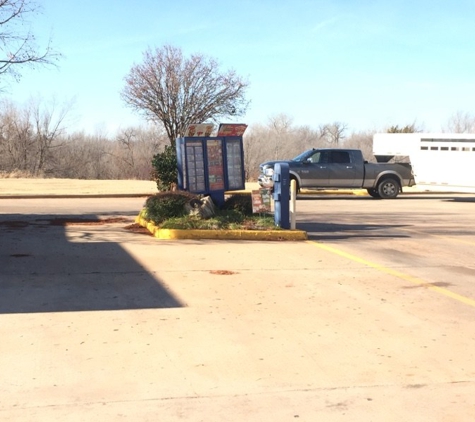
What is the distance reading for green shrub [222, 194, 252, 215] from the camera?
1558 centimetres

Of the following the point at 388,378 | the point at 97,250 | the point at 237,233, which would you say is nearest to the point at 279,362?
the point at 388,378

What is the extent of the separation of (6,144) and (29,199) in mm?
27970

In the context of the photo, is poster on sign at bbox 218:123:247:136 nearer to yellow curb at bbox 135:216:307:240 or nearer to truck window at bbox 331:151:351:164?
yellow curb at bbox 135:216:307:240

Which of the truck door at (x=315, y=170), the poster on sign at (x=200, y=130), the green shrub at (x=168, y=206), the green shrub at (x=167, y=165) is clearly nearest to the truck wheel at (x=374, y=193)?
the truck door at (x=315, y=170)

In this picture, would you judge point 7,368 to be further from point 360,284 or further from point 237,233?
point 237,233

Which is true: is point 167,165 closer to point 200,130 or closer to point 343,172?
point 200,130

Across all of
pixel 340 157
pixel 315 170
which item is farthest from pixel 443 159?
pixel 315 170

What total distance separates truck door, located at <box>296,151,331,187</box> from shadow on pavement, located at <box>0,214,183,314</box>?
49.2ft

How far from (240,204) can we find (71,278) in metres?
6.85

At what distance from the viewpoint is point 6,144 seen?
52156mm

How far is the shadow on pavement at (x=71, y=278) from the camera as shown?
26.1 ft

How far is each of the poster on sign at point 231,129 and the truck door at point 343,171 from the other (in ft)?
37.7

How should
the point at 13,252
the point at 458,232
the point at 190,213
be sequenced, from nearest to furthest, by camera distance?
the point at 13,252, the point at 190,213, the point at 458,232

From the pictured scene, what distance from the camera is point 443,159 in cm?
2627
